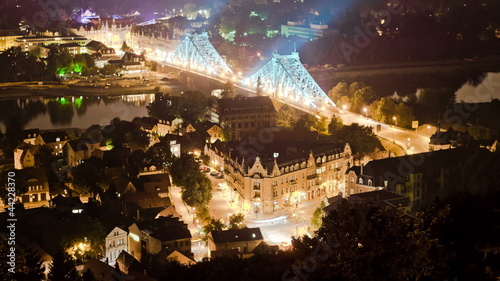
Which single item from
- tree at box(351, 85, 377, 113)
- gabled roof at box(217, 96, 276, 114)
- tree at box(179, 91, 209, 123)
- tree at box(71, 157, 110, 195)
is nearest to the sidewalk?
tree at box(71, 157, 110, 195)

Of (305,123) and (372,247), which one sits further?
(305,123)

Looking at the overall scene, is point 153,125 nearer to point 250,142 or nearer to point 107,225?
point 250,142

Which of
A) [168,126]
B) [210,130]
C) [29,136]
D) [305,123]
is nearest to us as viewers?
[29,136]

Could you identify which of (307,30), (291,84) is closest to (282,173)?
(291,84)

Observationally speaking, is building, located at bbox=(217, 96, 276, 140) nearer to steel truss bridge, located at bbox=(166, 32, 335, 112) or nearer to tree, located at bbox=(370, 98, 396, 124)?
steel truss bridge, located at bbox=(166, 32, 335, 112)

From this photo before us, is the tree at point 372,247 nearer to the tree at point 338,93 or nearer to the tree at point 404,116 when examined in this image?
the tree at point 404,116

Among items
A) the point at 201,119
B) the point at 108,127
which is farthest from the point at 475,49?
the point at 108,127

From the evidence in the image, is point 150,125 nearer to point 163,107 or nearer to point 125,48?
point 163,107
